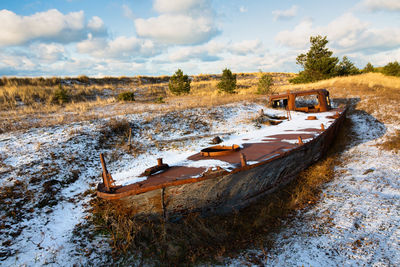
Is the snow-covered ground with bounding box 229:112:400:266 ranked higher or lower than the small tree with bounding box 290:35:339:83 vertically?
lower

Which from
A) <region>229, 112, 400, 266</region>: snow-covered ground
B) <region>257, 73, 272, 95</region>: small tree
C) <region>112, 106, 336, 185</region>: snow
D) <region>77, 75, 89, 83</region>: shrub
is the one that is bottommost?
<region>229, 112, 400, 266</region>: snow-covered ground

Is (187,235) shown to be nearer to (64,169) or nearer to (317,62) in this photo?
(64,169)

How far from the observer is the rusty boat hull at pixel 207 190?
9.25ft

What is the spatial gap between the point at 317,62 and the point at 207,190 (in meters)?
23.8

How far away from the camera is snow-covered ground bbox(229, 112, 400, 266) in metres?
2.73

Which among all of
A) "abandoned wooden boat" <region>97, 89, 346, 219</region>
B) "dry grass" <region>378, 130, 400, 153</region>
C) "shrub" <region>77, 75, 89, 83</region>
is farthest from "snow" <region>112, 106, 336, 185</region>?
"shrub" <region>77, 75, 89, 83</region>

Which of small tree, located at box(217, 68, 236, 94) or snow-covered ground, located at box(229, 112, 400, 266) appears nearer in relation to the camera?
snow-covered ground, located at box(229, 112, 400, 266)

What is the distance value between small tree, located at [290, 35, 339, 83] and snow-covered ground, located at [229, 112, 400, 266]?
19.9 metres

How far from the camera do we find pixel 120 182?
3156 millimetres

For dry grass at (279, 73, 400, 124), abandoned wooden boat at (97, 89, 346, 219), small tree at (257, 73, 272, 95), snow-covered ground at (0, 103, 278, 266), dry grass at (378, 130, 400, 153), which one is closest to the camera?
abandoned wooden boat at (97, 89, 346, 219)

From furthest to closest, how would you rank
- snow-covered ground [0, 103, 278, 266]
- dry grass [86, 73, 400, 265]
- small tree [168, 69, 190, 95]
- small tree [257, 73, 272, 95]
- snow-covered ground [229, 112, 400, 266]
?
1. small tree [168, 69, 190, 95]
2. small tree [257, 73, 272, 95]
3. snow-covered ground [0, 103, 278, 266]
4. dry grass [86, 73, 400, 265]
5. snow-covered ground [229, 112, 400, 266]

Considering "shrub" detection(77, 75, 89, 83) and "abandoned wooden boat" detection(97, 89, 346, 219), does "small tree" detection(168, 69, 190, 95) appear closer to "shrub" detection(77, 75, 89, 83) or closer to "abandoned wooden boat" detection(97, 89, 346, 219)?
"shrub" detection(77, 75, 89, 83)

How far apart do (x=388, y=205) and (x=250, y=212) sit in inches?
98.4

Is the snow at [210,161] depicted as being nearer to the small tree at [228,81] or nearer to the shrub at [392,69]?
the small tree at [228,81]
